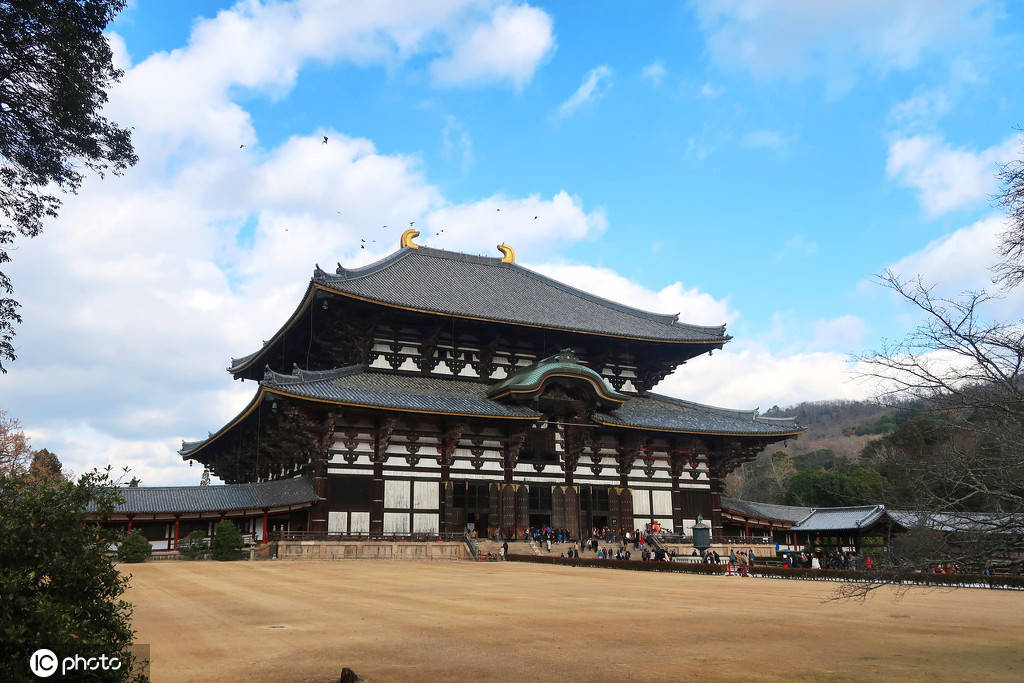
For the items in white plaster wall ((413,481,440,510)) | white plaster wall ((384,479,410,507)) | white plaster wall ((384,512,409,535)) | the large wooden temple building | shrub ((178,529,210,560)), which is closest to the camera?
shrub ((178,529,210,560))

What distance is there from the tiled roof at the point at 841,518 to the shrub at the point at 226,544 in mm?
34394

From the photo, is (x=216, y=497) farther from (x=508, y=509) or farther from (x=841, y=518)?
(x=841, y=518)

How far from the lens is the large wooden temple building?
118 ft

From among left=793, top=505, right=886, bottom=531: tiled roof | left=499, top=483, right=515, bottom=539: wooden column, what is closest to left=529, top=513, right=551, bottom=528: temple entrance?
left=499, top=483, right=515, bottom=539: wooden column

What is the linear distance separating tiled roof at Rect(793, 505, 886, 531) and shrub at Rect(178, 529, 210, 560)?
35718mm

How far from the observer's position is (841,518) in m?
47.4

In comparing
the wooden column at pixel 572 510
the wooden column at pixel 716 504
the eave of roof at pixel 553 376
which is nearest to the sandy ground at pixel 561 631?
the eave of roof at pixel 553 376

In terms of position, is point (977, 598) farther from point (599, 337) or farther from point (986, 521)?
point (599, 337)

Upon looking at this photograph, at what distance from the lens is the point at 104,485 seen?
24.2 ft

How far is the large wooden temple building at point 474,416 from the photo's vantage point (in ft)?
118

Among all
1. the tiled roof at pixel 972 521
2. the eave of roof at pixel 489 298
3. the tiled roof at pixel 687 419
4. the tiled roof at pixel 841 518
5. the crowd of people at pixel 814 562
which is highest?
the eave of roof at pixel 489 298

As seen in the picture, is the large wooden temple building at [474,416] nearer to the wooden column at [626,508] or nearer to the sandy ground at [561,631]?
the wooden column at [626,508]

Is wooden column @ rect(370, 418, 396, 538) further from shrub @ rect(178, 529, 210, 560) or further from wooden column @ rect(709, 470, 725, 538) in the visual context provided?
wooden column @ rect(709, 470, 725, 538)

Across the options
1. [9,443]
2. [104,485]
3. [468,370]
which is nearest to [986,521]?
[104,485]
